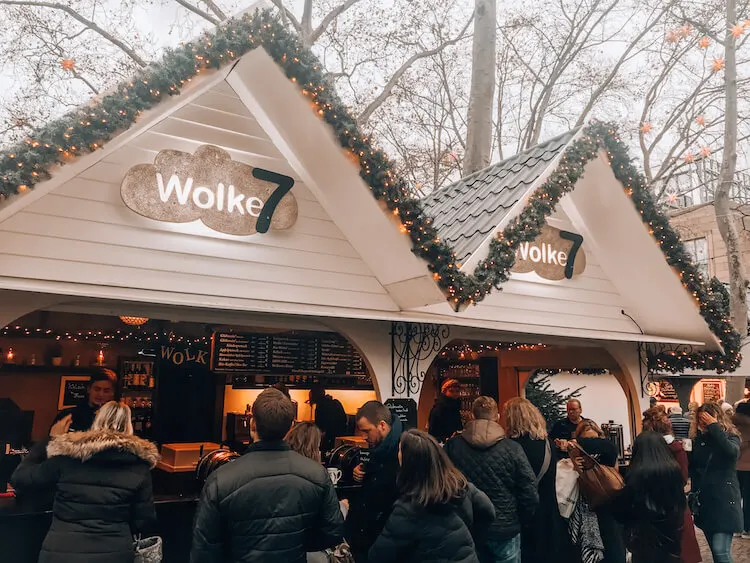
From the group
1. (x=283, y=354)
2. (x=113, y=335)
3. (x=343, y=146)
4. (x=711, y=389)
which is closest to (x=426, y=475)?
(x=343, y=146)

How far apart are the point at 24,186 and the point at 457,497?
298 centimetres

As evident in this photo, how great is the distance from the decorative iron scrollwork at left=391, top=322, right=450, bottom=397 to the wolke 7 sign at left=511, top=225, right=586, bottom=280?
1312 millimetres

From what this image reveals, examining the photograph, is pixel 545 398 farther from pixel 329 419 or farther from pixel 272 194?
pixel 272 194

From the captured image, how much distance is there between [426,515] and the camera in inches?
104

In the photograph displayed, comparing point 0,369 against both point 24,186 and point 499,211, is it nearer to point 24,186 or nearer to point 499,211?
point 24,186

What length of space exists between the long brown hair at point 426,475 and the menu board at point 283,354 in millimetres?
4647

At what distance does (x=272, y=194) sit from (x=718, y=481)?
488cm

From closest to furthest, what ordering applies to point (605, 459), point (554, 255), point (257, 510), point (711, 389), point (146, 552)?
point (257, 510) < point (146, 552) < point (605, 459) < point (554, 255) < point (711, 389)

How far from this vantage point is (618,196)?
19.5 ft

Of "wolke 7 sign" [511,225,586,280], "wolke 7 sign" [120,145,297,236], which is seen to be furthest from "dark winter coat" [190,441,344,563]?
"wolke 7 sign" [511,225,586,280]

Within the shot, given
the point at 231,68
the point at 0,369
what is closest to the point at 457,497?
the point at 231,68

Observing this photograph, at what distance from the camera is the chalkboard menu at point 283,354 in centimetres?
706

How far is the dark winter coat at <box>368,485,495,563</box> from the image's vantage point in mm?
2615

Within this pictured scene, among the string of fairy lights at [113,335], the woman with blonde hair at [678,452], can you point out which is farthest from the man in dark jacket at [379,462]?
the string of fairy lights at [113,335]
